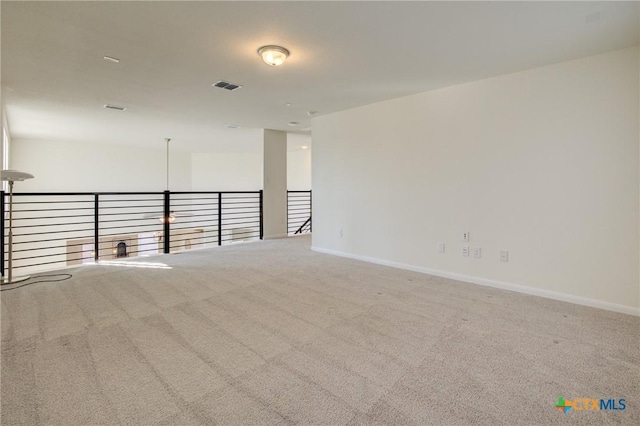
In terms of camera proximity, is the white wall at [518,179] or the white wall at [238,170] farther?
the white wall at [238,170]

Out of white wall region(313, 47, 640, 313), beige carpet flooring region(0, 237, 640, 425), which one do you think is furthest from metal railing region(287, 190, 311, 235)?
beige carpet flooring region(0, 237, 640, 425)

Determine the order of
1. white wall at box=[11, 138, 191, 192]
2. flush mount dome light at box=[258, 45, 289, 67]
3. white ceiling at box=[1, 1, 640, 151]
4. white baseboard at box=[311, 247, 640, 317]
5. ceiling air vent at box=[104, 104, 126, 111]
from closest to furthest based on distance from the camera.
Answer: white ceiling at box=[1, 1, 640, 151]
flush mount dome light at box=[258, 45, 289, 67]
white baseboard at box=[311, 247, 640, 317]
ceiling air vent at box=[104, 104, 126, 111]
white wall at box=[11, 138, 191, 192]

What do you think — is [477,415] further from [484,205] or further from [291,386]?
[484,205]

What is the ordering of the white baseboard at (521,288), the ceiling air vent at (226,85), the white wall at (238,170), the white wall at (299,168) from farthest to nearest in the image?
the white wall at (238,170) → the white wall at (299,168) → the ceiling air vent at (226,85) → the white baseboard at (521,288)

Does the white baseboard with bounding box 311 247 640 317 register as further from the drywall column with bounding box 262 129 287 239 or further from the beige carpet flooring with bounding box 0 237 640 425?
the drywall column with bounding box 262 129 287 239

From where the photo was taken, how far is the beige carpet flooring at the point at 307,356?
1555 mm

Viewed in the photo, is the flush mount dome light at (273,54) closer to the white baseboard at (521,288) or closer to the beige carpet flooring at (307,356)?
the beige carpet flooring at (307,356)

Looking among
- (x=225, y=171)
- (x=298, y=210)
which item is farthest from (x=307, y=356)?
(x=225, y=171)

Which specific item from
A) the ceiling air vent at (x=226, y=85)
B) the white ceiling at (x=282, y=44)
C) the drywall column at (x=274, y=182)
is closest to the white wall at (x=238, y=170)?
the drywall column at (x=274, y=182)

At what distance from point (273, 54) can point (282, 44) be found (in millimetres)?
122

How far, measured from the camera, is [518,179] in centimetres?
330

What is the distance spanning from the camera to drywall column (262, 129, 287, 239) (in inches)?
255

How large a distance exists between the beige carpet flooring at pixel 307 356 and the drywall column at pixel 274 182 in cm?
315

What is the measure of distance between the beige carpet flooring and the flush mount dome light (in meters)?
2.19
